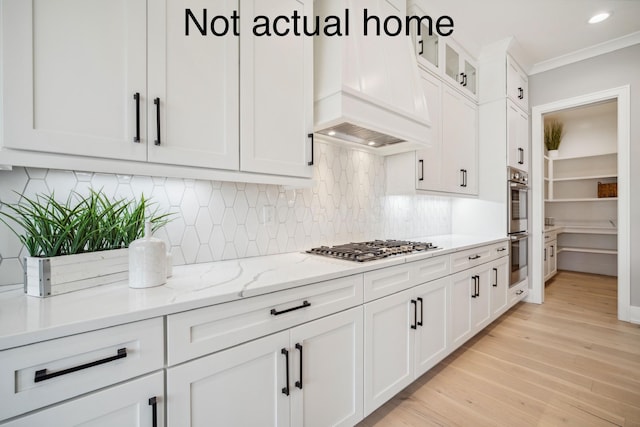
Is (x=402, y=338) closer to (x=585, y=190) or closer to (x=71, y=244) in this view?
(x=71, y=244)

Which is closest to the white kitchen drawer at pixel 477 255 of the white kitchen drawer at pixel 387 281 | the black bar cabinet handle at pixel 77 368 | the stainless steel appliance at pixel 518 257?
the stainless steel appliance at pixel 518 257

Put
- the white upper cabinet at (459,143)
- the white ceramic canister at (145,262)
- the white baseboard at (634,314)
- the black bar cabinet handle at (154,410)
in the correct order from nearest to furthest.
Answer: the black bar cabinet handle at (154,410) → the white ceramic canister at (145,262) → the white upper cabinet at (459,143) → the white baseboard at (634,314)

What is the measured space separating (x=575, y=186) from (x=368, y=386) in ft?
19.7

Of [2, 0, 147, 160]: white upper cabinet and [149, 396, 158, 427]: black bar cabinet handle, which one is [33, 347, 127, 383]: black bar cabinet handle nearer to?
[149, 396, 158, 427]: black bar cabinet handle

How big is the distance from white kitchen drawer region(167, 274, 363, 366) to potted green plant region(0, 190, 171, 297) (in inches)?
15.6

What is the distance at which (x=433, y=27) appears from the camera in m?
2.55

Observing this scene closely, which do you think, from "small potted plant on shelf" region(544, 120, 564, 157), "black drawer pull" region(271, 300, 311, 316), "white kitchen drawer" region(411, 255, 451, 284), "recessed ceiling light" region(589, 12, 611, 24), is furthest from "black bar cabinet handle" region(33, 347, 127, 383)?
"small potted plant on shelf" region(544, 120, 564, 157)

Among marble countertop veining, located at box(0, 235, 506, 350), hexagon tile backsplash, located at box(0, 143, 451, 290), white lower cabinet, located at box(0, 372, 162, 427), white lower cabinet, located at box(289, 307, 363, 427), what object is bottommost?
white lower cabinet, located at box(289, 307, 363, 427)

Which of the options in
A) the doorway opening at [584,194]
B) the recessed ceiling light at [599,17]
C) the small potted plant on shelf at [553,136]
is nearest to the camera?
the recessed ceiling light at [599,17]

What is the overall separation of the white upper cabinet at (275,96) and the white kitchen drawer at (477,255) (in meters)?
1.41

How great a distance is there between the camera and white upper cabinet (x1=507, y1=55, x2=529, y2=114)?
314cm

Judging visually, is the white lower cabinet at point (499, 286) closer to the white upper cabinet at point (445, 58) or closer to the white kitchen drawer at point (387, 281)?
the white kitchen drawer at point (387, 281)

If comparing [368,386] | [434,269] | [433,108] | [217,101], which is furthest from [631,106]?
[217,101]

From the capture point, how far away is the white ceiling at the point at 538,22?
243 cm
